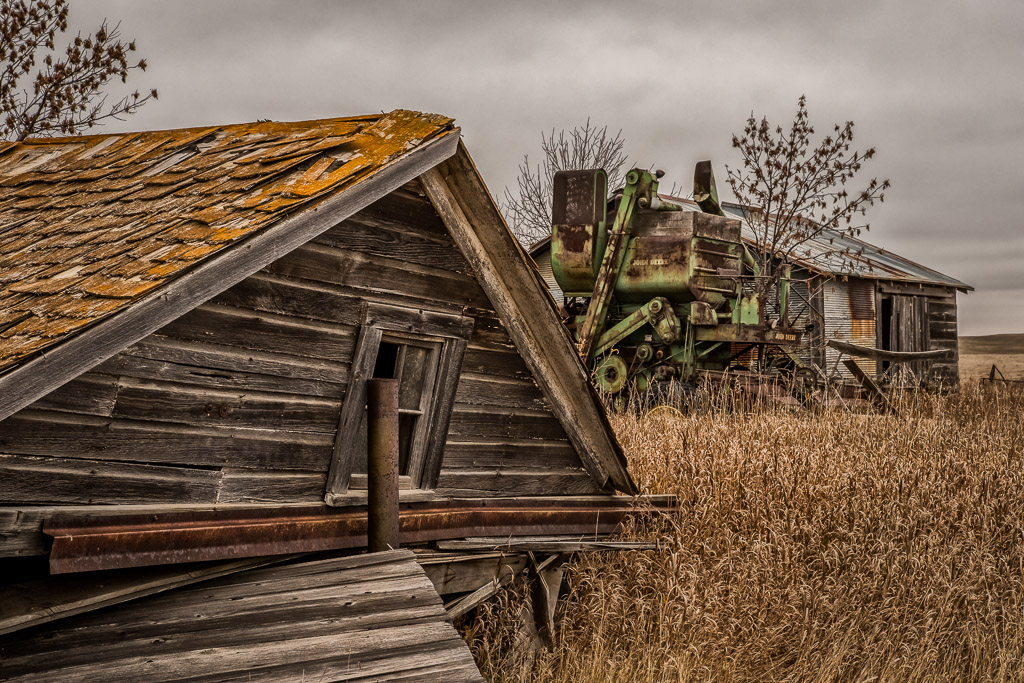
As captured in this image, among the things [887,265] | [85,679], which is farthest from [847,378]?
[85,679]

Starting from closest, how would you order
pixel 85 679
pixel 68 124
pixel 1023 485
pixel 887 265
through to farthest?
pixel 85 679 < pixel 1023 485 < pixel 68 124 < pixel 887 265

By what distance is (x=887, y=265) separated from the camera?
23984 millimetres

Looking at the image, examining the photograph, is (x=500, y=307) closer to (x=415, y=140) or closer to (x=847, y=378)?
(x=415, y=140)

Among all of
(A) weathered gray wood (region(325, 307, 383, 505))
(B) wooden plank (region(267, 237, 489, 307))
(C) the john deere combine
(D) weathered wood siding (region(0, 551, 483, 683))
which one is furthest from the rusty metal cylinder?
(C) the john deere combine

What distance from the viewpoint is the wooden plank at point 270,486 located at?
4.23 metres

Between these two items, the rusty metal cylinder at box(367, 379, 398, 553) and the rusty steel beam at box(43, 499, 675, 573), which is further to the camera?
the rusty metal cylinder at box(367, 379, 398, 553)

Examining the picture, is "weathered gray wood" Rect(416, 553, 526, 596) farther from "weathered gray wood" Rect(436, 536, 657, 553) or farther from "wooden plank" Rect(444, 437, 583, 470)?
"wooden plank" Rect(444, 437, 583, 470)

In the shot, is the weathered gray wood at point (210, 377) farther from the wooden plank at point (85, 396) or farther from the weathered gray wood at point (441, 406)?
the weathered gray wood at point (441, 406)

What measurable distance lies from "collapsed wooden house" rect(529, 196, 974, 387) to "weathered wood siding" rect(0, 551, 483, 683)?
683 inches

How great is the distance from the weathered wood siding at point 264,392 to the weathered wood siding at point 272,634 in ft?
1.56

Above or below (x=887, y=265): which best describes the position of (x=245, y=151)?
below

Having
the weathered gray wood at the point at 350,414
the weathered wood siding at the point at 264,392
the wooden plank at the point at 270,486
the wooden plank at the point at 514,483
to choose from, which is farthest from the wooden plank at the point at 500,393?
the wooden plank at the point at 270,486

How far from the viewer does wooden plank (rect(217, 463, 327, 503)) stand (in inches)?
167

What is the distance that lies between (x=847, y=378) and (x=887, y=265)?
4.85 metres
